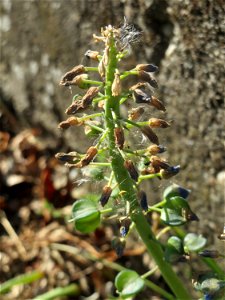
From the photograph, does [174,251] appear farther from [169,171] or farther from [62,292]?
[62,292]

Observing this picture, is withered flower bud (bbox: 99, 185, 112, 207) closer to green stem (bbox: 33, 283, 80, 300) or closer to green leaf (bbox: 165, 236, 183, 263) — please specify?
green leaf (bbox: 165, 236, 183, 263)

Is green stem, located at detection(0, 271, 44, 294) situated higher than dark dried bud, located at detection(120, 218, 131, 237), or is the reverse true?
dark dried bud, located at detection(120, 218, 131, 237)

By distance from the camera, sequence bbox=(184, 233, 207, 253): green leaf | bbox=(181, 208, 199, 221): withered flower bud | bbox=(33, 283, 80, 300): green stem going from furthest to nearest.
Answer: bbox=(33, 283, 80, 300): green stem
bbox=(184, 233, 207, 253): green leaf
bbox=(181, 208, 199, 221): withered flower bud

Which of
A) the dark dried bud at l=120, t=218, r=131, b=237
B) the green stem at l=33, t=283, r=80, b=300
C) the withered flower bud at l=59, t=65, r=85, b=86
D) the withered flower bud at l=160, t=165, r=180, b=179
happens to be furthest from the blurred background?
the dark dried bud at l=120, t=218, r=131, b=237

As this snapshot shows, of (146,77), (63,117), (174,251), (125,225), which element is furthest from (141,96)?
(63,117)

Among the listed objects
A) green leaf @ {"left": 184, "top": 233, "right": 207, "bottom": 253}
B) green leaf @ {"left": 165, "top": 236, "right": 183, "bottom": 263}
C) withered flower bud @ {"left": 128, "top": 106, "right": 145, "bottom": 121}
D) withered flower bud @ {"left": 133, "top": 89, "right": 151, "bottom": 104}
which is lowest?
green leaf @ {"left": 184, "top": 233, "right": 207, "bottom": 253}

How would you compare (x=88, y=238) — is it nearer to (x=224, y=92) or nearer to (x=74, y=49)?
(x=74, y=49)

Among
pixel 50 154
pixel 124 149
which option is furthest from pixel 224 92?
pixel 50 154

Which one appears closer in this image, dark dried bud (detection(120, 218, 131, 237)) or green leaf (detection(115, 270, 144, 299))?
dark dried bud (detection(120, 218, 131, 237))
